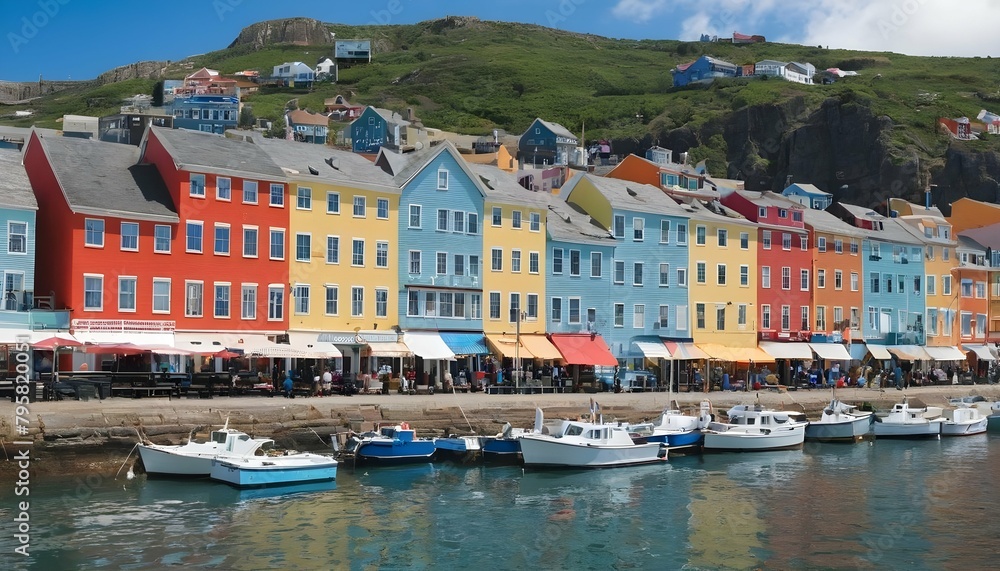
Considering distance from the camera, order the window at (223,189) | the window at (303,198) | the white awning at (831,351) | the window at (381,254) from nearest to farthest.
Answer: the window at (223,189) → the window at (303,198) → the window at (381,254) → the white awning at (831,351)

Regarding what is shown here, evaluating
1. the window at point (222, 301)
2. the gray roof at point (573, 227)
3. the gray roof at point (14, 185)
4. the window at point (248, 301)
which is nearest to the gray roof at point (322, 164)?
the window at point (248, 301)

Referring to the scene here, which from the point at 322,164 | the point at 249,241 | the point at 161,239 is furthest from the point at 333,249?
the point at 161,239

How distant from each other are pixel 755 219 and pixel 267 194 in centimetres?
4162

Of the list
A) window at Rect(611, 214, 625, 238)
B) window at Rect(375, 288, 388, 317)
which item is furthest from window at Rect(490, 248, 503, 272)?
window at Rect(611, 214, 625, 238)

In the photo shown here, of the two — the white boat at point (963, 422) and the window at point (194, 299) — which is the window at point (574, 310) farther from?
the window at point (194, 299)

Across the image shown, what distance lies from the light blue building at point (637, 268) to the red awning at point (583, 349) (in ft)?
4.06

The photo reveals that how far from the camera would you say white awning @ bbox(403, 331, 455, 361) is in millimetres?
63406

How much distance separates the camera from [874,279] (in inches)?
3696

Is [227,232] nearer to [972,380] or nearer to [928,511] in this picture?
[928,511]

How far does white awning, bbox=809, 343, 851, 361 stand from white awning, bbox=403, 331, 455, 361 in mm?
34585

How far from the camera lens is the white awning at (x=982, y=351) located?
99688mm

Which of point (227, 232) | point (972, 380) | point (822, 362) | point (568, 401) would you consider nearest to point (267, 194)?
point (227, 232)

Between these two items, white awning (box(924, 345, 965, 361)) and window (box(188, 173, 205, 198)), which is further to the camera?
white awning (box(924, 345, 965, 361))

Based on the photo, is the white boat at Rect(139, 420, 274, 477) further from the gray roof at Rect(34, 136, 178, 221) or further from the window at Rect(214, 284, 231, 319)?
the gray roof at Rect(34, 136, 178, 221)
